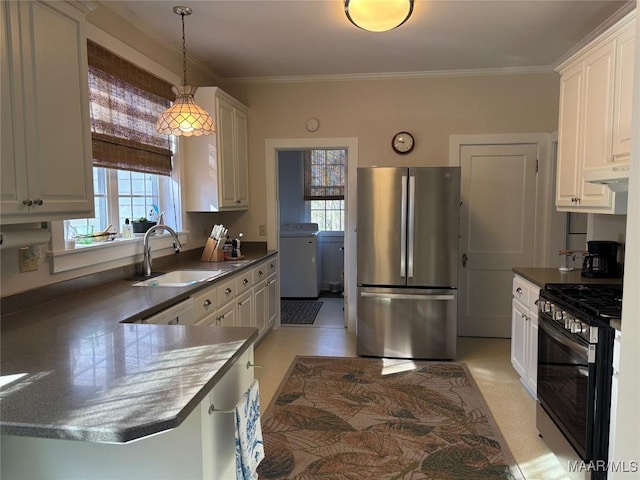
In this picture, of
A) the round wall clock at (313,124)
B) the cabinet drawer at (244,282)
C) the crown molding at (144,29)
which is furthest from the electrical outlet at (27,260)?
the round wall clock at (313,124)

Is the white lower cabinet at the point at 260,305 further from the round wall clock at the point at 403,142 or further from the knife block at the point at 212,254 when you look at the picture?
the round wall clock at the point at 403,142

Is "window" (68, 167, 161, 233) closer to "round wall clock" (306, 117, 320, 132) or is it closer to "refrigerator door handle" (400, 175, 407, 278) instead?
"round wall clock" (306, 117, 320, 132)

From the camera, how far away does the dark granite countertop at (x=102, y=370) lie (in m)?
1.05

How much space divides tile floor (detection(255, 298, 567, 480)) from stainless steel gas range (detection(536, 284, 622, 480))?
0.12 m

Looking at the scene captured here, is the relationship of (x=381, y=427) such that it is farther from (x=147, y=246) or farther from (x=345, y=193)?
(x=345, y=193)

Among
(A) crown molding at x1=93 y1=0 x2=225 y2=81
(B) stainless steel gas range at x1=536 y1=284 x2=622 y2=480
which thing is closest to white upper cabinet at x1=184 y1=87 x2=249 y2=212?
(A) crown molding at x1=93 y1=0 x2=225 y2=81


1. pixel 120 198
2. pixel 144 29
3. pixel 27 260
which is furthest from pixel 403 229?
pixel 27 260

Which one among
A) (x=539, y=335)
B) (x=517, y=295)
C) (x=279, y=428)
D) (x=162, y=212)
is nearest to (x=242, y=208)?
(x=162, y=212)

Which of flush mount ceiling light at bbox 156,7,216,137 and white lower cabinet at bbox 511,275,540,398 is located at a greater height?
flush mount ceiling light at bbox 156,7,216,137

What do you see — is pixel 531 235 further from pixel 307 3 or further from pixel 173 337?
pixel 173 337

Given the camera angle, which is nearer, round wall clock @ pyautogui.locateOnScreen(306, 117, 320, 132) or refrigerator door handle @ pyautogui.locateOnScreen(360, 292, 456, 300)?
refrigerator door handle @ pyautogui.locateOnScreen(360, 292, 456, 300)

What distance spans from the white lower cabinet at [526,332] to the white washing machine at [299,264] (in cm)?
336

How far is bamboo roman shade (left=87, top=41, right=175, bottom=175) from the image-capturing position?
2.70 metres

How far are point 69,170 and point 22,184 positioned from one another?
28 centimetres
